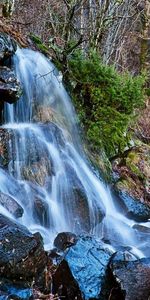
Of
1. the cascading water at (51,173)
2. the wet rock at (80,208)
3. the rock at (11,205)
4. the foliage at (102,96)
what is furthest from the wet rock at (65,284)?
the foliage at (102,96)

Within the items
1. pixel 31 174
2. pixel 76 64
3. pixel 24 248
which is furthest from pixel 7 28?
pixel 24 248

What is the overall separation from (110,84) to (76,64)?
0.91m

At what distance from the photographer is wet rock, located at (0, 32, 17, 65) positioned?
7873 mm

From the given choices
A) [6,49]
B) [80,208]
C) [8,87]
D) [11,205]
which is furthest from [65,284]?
[6,49]

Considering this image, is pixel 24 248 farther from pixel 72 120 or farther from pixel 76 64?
pixel 76 64

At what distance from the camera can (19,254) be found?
4.30m

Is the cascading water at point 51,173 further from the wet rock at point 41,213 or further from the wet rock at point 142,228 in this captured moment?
the wet rock at point 142,228

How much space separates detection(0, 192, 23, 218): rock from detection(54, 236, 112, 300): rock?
4.42ft

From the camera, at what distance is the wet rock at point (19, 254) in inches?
164

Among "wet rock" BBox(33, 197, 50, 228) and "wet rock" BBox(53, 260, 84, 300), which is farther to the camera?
"wet rock" BBox(33, 197, 50, 228)

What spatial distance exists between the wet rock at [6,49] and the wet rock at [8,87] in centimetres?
60

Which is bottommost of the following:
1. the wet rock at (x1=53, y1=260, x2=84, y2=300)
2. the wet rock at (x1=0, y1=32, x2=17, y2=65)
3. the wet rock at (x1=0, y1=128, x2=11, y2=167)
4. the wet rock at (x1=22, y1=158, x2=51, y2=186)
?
the wet rock at (x1=53, y1=260, x2=84, y2=300)

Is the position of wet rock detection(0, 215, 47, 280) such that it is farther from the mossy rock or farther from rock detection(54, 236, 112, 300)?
the mossy rock

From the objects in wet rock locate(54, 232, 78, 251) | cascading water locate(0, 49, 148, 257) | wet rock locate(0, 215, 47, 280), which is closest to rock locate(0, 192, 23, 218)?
cascading water locate(0, 49, 148, 257)
